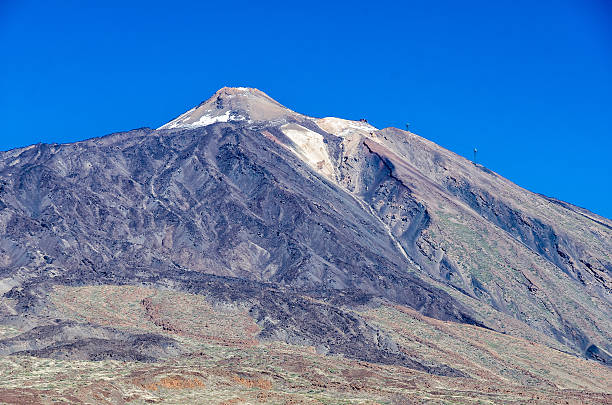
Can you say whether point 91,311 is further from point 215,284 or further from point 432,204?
point 432,204

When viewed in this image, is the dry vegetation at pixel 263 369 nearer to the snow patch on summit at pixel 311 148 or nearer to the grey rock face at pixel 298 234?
the grey rock face at pixel 298 234

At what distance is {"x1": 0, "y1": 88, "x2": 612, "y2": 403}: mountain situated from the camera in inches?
3342

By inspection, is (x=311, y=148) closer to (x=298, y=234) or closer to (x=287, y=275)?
(x=298, y=234)

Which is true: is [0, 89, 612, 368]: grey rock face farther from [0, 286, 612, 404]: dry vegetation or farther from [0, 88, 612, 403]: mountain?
[0, 286, 612, 404]: dry vegetation

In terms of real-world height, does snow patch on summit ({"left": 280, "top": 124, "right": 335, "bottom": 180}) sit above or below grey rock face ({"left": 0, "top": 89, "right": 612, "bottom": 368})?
above

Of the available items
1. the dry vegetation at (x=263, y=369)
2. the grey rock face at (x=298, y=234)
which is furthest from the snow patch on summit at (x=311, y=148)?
the dry vegetation at (x=263, y=369)

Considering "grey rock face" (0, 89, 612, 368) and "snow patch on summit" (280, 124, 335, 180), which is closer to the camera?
"grey rock face" (0, 89, 612, 368)

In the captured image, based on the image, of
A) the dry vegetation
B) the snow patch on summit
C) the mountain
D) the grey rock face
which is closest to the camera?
the dry vegetation

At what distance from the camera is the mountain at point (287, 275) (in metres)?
84.9

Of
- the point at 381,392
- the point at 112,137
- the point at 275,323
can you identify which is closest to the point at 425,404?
the point at 381,392

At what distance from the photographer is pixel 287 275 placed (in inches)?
5354

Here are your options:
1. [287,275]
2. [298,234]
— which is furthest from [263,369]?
[298,234]

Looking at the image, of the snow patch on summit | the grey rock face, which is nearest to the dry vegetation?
the grey rock face

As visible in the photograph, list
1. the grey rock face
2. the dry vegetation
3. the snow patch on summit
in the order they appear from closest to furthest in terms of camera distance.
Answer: the dry vegetation
the grey rock face
the snow patch on summit
